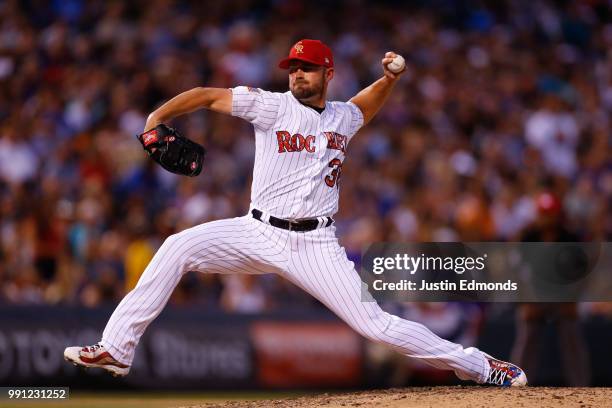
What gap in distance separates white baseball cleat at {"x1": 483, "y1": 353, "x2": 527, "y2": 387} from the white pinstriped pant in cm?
45

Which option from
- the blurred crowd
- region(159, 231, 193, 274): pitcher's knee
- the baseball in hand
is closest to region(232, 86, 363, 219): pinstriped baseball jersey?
region(159, 231, 193, 274): pitcher's knee

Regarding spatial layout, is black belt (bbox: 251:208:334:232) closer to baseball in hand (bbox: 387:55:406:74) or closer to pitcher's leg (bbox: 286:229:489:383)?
pitcher's leg (bbox: 286:229:489:383)

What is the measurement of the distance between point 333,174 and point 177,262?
3.41 feet

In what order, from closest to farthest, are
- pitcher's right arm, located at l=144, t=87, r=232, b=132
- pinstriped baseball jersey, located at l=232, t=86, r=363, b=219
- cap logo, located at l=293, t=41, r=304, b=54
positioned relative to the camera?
pitcher's right arm, located at l=144, t=87, r=232, b=132 → pinstriped baseball jersey, located at l=232, t=86, r=363, b=219 → cap logo, located at l=293, t=41, r=304, b=54

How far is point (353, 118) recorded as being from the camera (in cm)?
654

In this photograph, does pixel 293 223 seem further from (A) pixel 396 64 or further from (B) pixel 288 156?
(A) pixel 396 64

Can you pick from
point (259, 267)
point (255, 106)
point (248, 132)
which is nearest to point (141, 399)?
point (248, 132)

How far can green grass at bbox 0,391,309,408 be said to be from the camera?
928 centimetres

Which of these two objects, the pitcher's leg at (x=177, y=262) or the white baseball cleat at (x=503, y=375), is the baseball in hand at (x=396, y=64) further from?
the white baseball cleat at (x=503, y=375)

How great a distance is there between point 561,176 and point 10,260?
20.5ft

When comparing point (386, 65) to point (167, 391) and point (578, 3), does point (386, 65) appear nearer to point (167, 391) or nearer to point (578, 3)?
point (167, 391)

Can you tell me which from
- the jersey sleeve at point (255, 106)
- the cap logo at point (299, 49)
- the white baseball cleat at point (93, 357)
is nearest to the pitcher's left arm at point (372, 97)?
the cap logo at point (299, 49)

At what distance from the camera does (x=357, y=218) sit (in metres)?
11.8

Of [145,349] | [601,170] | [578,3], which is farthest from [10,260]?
[578,3]
